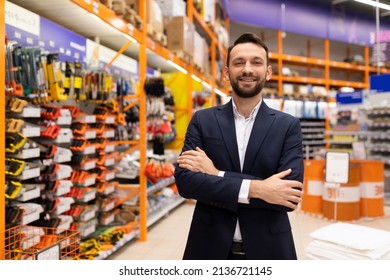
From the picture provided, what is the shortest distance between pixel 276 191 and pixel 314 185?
15.8ft

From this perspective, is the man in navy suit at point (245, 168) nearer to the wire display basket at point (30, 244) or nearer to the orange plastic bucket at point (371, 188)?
the wire display basket at point (30, 244)

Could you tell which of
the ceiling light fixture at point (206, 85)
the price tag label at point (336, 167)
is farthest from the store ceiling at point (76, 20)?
the ceiling light fixture at point (206, 85)

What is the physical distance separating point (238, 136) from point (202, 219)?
0.39 m

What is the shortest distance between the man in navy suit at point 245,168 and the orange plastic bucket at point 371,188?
461cm

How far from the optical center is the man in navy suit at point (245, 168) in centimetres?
149

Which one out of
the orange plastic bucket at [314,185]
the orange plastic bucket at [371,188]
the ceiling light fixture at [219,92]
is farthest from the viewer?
the ceiling light fixture at [219,92]

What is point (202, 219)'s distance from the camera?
1.63m

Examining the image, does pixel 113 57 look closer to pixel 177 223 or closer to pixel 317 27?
pixel 177 223

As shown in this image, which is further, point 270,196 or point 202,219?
point 202,219

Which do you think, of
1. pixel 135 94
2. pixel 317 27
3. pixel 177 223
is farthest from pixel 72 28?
pixel 317 27

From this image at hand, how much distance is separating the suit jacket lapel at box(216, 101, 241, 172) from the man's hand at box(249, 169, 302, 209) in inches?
5.9

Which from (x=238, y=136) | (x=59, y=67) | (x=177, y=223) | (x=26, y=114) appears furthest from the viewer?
(x=177, y=223)

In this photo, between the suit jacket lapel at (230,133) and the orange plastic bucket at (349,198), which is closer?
the suit jacket lapel at (230,133)

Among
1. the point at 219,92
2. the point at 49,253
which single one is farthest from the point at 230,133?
the point at 219,92
